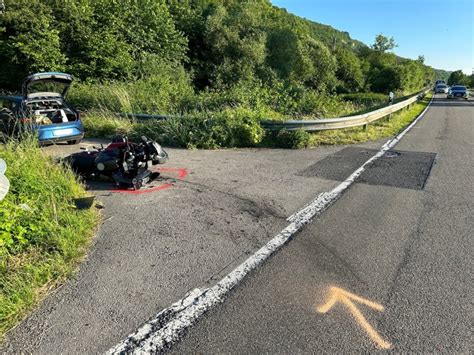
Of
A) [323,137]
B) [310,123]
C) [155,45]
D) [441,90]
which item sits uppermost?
[155,45]

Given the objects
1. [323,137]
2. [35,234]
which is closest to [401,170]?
[323,137]

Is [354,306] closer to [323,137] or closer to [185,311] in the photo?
[185,311]

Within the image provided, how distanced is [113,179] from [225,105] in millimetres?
6195

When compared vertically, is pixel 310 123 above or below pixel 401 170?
above

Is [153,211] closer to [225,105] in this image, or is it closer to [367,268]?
[367,268]

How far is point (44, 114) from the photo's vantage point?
27.8 feet

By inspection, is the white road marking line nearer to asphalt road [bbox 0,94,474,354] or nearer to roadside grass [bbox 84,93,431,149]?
asphalt road [bbox 0,94,474,354]

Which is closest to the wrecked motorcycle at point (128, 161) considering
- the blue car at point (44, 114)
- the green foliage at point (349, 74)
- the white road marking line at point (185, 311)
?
the white road marking line at point (185, 311)

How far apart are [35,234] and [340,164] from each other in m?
5.89

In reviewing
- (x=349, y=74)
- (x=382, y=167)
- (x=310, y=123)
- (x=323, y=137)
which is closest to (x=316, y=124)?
(x=310, y=123)

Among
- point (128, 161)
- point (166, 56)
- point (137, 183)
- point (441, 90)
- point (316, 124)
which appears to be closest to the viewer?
point (137, 183)

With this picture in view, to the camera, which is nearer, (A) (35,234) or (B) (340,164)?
(A) (35,234)

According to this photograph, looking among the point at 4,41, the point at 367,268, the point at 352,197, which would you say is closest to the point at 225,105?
the point at 352,197

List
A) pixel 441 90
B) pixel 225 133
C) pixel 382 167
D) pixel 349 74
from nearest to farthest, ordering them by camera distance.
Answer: pixel 382 167
pixel 225 133
pixel 349 74
pixel 441 90
